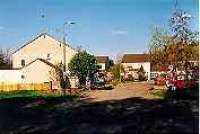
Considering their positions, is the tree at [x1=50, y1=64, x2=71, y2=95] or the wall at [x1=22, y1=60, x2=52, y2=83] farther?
the wall at [x1=22, y1=60, x2=52, y2=83]

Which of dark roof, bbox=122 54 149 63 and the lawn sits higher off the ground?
dark roof, bbox=122 54 149 63

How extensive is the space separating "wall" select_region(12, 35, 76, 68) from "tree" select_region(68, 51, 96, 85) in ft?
34.2

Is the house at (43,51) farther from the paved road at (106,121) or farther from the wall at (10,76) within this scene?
the paved road at (106,121)

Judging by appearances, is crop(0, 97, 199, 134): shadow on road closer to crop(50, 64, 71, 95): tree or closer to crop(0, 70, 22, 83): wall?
crop(50, 64, 71, 95): tree

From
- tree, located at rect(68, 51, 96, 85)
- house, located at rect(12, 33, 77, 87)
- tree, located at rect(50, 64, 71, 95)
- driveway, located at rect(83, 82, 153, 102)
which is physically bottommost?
driveway, located at rect(83, 82, 153, 102)

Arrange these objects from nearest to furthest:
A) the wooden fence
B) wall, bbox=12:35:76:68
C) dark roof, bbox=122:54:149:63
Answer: the wooden fence, wall, bbox=12:35:76:68, dark roof, bbox=122:54:149:63

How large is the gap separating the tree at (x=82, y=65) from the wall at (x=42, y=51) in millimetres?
10428

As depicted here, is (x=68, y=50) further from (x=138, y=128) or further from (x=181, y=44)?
(x=138, y=128)

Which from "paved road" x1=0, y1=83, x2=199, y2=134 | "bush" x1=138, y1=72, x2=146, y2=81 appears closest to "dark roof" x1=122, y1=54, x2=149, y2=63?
"bush" x1=138, y1=72, x2=146, y2=81

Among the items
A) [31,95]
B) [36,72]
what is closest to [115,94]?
[31,95]

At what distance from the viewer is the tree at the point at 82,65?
52.6 meters

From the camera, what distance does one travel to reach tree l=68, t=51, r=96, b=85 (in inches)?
2069

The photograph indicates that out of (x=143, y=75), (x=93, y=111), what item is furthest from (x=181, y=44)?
(x=143, y=75)

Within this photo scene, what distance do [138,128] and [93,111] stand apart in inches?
289
